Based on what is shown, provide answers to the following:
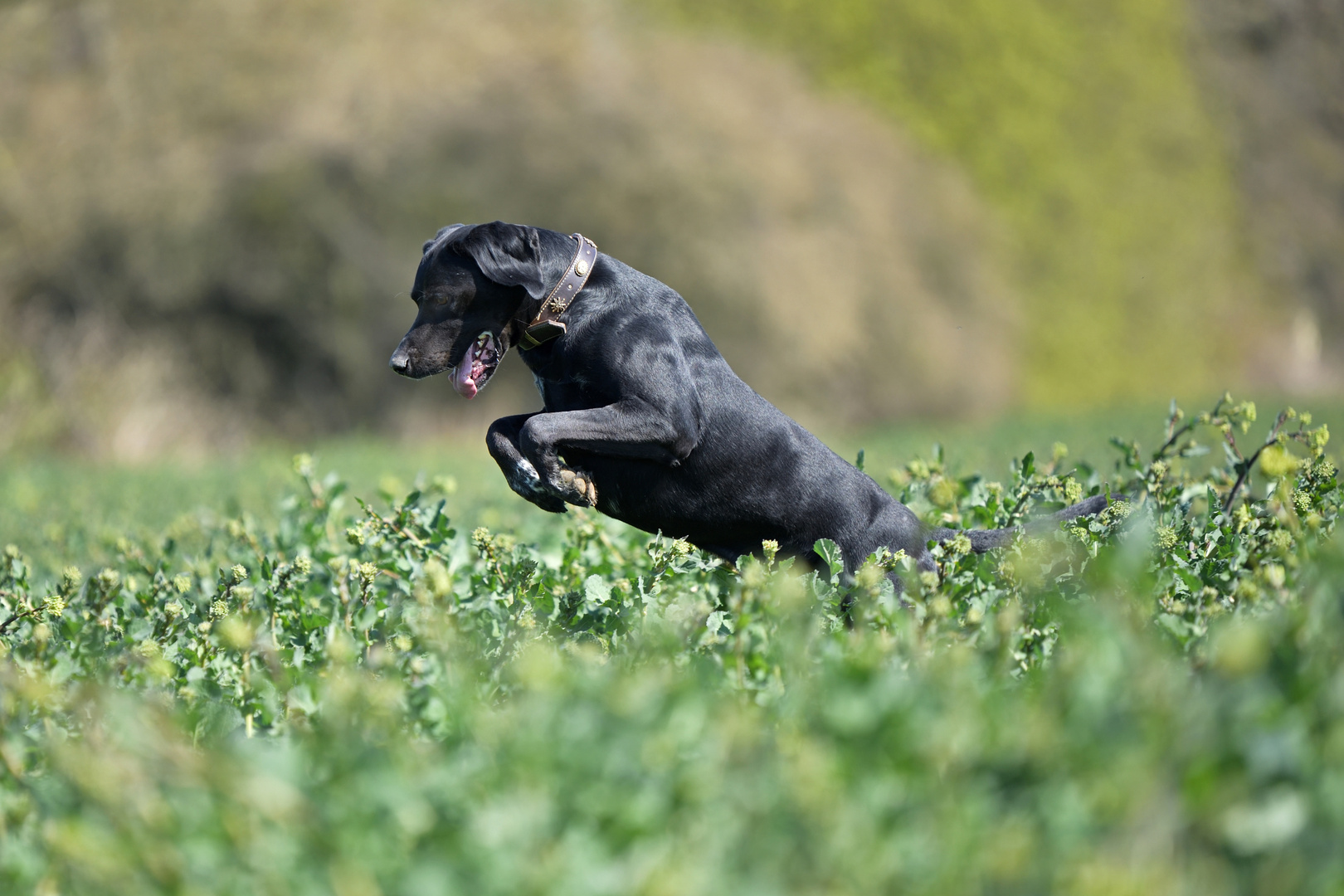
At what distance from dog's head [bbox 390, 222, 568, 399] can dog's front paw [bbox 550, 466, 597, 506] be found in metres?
0.44

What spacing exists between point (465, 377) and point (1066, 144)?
20.3 meters

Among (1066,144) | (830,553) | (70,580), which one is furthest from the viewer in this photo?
(1066,144)

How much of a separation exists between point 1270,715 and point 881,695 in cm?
54

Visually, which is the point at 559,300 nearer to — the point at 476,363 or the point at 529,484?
the point at 476,363

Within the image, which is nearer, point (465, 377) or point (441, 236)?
point (465, 377)

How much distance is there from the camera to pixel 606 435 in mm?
3381

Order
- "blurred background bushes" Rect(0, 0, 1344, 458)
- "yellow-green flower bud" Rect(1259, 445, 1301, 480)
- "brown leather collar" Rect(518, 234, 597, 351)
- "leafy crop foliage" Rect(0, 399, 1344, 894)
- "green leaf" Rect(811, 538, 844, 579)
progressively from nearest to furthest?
"leafy crop foliage" Rect(0, 399, 1344, 894), "yellow-green flower bud" Rect(1259, 445, 1301, 480), "green leaf" Rect(811, 538, 844, 579), "brown leather collar" Rect(518, 234, 597, 351), "blurred background bushes" Rect(0, 0, 1344, 458)

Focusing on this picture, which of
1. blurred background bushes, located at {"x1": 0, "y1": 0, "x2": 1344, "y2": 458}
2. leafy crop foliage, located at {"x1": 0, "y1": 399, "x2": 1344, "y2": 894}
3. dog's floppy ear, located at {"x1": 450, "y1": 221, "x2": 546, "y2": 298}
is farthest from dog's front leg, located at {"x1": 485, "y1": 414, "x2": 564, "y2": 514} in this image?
blurred background bushes, located at {"x1": 0, "y1": 0, "x2": 1344, "y2": 458}

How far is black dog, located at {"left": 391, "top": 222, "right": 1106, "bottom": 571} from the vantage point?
3.39m

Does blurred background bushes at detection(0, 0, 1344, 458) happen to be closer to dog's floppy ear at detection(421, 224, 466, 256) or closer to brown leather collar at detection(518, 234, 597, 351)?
dog's floppy ear at detection(421, 224, 466, 256)

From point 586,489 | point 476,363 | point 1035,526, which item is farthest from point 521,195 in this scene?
point 1035,526

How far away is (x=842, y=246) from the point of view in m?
17.8

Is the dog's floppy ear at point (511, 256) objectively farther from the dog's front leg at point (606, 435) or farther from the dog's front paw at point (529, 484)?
the dog's front paw at point (529, 484)

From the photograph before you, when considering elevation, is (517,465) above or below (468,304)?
below
